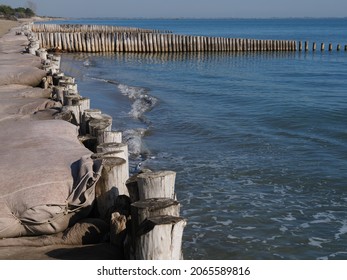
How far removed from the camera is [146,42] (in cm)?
3594

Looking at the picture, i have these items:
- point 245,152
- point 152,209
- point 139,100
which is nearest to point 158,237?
point 152,209

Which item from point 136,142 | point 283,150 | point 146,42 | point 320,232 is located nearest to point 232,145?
point 283,150

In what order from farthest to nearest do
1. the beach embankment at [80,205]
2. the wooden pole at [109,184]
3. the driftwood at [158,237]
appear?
the wooden pole at [109,184]
the beach embankment at [80,205]
the driftwood at [158,237]

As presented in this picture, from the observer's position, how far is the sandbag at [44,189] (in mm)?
3631

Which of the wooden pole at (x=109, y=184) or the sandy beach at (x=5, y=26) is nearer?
the wooden pole at (x=109, y=184)

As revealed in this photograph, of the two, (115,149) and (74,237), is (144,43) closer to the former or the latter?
(115,149)

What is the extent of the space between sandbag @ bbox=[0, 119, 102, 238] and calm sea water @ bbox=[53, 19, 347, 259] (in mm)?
1901

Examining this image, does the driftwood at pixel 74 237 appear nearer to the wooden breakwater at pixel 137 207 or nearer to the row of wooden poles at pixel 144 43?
the wooden breakwater at pixel 137 207

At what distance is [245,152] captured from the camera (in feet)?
31.3

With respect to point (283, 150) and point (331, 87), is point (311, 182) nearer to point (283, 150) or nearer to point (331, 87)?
point (283, 150)

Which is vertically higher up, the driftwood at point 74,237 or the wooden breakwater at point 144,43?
the wooden breakwater at point 144,43

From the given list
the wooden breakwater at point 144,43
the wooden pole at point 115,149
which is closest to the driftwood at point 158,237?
the wooden pole at point 115,149

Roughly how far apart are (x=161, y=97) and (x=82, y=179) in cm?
1338

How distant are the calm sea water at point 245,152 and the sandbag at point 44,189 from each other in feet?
6.24
